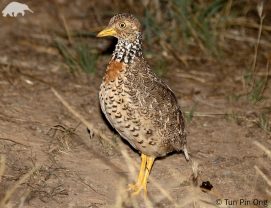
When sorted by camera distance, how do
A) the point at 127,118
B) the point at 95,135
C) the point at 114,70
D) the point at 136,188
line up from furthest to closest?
the point at 95,135 < the point at 136,188 < the point at 114,70 < the point at 127,118

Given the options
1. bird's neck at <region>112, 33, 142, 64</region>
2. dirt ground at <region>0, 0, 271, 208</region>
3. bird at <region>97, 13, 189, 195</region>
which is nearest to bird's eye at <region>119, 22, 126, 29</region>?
bird at <region>97, 13, 189, 195</region>

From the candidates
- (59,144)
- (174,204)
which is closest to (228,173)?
(174,204)

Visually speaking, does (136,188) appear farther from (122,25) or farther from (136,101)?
(122,25)

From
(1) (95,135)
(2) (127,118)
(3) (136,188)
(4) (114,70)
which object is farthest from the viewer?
(1) (95,135)

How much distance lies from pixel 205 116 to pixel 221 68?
131 cm

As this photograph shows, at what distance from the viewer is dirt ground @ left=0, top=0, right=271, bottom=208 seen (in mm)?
5773

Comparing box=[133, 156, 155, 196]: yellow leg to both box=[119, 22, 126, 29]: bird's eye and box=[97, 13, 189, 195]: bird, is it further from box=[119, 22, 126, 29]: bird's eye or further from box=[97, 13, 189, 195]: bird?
box=[119, 22, 126, 29]: bird's eye

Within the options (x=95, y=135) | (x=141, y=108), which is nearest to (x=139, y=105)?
(x=141, y=108)

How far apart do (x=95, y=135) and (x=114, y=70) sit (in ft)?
3.76

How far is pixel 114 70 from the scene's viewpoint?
226 inches

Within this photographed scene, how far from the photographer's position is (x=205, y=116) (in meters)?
7.39

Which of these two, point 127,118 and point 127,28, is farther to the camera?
point 127,28

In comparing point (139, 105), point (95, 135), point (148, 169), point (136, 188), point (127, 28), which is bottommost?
point (136, 188)

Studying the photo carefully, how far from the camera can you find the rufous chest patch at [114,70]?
573 cm
